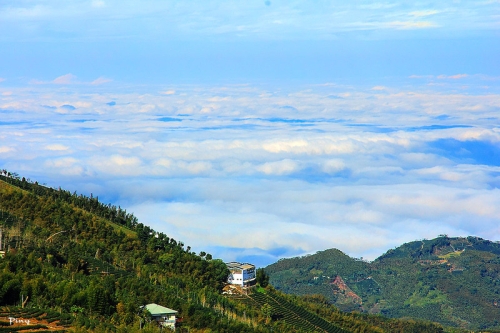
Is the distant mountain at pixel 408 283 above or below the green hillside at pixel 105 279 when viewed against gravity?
above

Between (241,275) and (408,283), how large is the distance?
75.2 meters

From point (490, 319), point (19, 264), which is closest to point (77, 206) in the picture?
point (19, 264)

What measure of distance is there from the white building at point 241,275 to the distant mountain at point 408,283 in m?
57.2

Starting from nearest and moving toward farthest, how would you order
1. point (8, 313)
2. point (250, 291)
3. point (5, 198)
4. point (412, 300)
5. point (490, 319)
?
point (8, 313) → point (5, 198) → point (250, 291) → point (490, 319) → point (412, 300)

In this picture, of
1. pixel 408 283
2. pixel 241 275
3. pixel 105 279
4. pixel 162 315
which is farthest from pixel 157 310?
pixel 408 283

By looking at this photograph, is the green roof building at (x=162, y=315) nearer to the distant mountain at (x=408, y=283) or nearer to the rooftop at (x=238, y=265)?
the rooftop at (x=238, y=265)

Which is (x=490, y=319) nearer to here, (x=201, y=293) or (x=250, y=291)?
(x=250, y=291)

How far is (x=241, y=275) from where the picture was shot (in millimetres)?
71500

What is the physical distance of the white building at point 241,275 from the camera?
7131cm

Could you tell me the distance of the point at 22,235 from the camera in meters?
55.3

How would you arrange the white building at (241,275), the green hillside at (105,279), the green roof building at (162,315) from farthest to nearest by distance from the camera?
the white building at (241,275) → the green roof building at (162,315) → the green hillside at (105,279)

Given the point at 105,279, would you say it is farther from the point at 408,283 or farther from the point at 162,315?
the point at 408,283

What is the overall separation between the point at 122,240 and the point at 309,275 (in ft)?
266

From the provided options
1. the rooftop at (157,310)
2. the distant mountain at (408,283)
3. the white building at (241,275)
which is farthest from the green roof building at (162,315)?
the distant mountain at (408,283)
